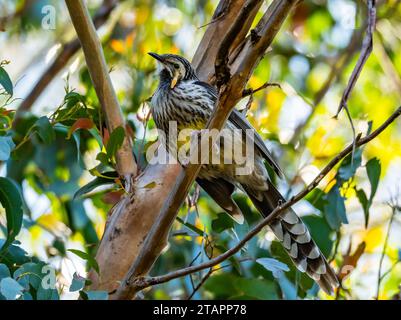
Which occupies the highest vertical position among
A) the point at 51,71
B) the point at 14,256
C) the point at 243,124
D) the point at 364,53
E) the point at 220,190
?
the point at 51,71

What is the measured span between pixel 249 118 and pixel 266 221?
1706 millimetres

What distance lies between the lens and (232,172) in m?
3.90

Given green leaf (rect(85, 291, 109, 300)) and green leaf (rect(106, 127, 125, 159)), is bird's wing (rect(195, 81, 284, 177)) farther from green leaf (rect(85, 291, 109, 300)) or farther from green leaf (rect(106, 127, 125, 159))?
green leaf (rect(85, 291, 109, 300))

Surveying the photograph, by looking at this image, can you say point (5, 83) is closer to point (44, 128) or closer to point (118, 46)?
point (44, 128)

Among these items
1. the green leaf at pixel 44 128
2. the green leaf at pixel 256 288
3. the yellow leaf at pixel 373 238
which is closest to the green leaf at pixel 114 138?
the green leaf at pixel 44 128

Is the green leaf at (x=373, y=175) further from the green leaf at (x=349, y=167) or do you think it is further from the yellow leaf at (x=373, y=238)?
the yellow leaf at (x=373, y=238)

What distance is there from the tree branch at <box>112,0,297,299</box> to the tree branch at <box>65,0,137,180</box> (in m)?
0.66

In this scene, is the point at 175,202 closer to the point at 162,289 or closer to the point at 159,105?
the point at 159,105

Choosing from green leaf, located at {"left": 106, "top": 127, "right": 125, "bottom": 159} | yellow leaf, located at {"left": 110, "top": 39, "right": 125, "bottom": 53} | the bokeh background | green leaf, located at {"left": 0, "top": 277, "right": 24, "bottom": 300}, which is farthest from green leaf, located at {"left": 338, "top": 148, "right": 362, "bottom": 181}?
yellow leaf, located at {"left": 110, "top": 39, "right": 125, "bottom": 53}

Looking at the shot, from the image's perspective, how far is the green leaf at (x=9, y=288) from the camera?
2.44 meters

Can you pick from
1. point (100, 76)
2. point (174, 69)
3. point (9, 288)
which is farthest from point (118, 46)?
point (9, 288)

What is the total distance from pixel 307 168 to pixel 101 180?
139cm

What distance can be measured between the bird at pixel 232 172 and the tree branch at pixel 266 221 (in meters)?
0.93
